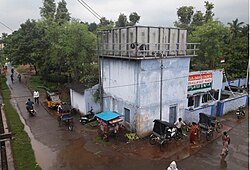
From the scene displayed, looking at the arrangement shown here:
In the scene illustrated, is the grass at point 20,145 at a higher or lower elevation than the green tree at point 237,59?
lower

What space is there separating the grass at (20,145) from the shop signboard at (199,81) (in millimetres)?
11645

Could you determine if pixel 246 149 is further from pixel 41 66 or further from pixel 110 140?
pixel 41 66

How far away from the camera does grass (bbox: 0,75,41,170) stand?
33.9 ft

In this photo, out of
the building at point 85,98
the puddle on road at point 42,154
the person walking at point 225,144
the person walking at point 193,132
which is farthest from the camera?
the building at point 85,98

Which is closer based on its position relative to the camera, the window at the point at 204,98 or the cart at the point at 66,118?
the cart at the point at 66,118

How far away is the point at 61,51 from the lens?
22.5 m

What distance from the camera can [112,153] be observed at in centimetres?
1174

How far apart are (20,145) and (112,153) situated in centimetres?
Result: 538

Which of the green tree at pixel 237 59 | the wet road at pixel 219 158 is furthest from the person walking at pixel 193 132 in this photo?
the green tree at pixel 237 59

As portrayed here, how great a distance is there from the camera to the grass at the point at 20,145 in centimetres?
1033

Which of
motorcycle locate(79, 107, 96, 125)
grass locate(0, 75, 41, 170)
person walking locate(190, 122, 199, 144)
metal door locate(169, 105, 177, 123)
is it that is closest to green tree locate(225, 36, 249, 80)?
metal door locate(169, 105, 177, 123)

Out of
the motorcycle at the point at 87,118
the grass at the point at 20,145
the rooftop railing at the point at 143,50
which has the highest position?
the rooftop railing at the point at 143,50

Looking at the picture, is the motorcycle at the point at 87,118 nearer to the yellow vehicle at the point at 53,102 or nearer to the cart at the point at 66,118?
the cart at the point at 66,118

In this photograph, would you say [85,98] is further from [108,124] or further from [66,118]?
[108,124]
